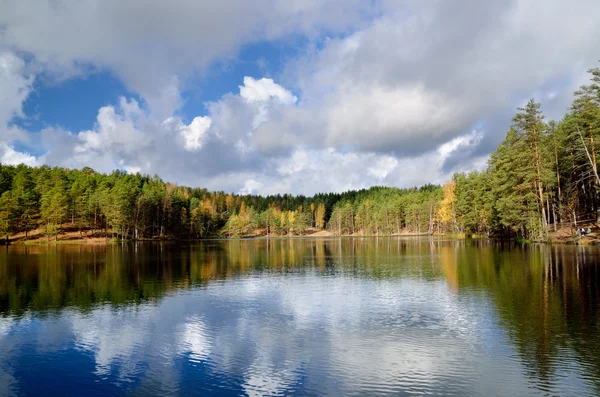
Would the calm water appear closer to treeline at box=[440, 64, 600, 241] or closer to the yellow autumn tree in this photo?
treeline at box=[440, 64, 600, 241]

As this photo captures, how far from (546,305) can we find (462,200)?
285 ft

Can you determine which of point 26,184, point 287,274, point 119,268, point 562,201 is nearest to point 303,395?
point 287,274

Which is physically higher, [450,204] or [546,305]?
[450,204]

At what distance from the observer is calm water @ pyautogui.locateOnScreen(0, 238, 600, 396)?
13828mm

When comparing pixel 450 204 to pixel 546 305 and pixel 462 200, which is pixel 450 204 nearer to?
pixel 462 200

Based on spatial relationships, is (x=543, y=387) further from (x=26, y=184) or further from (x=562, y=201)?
(x=26, y=184)

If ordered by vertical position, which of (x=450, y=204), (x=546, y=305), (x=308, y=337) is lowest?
(x=308, y=337)

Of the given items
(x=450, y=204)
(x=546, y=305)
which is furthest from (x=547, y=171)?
(x=450, y=204)

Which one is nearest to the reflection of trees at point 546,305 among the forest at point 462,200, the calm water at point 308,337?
the calm water at point 308,337

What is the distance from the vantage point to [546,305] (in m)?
23.6

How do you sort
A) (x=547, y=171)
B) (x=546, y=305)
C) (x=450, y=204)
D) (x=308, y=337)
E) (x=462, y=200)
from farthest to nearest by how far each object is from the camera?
(x=450, y=204) < (x=462, y=200) < (x=547, y=171) < (x=546, y=305) < (x=308, y=337)

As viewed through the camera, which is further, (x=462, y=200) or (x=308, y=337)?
(x=462, y=200)

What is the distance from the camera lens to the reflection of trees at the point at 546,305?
15.6 m

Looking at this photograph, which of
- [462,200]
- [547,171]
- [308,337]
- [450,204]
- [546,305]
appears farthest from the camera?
[450,204]
